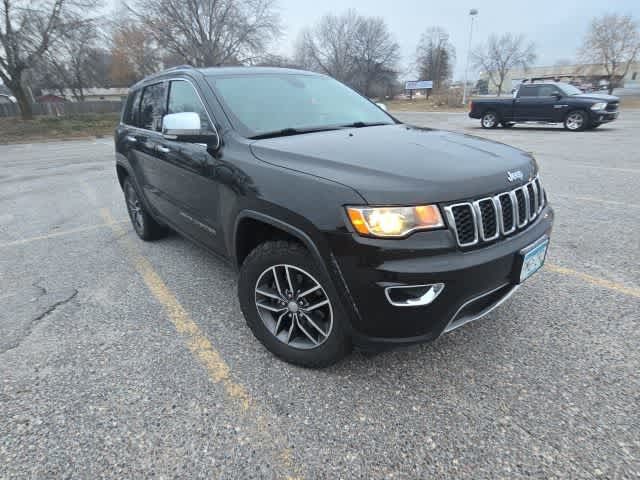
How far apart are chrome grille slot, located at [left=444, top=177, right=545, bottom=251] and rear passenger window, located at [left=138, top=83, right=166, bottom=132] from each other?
2.75 metres

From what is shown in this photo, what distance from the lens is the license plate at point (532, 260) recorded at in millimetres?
2047

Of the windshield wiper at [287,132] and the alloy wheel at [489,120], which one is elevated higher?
the windshield wiper at [287,132]

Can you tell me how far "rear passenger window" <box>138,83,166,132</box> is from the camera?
11.3 ft

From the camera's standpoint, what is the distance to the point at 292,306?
7.28 ft

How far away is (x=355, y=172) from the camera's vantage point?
1.88 meters

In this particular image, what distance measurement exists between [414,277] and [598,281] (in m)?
2.38

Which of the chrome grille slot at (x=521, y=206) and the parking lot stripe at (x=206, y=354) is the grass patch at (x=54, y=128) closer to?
the parking lot stripe at (x=206, y=354)

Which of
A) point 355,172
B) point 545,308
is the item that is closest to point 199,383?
point 355,172

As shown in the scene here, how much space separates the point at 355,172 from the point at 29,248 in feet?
14.2

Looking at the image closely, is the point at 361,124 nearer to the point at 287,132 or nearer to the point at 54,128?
the point at 287,132

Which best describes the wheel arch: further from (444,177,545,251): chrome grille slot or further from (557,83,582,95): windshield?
(557,83,582,95): windshield

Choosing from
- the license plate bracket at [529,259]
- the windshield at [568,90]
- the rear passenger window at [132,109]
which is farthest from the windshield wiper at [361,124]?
the windshield at [568,90]

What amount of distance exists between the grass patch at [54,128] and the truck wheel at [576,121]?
19925 mm

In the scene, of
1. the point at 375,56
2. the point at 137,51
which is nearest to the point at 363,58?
the point at 375,56
